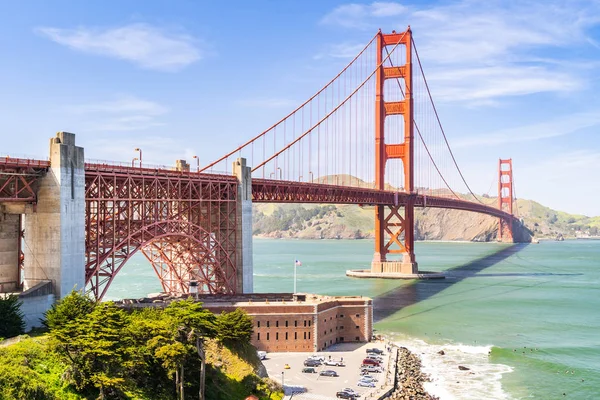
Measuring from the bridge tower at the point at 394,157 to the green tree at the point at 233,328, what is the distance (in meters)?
56.8

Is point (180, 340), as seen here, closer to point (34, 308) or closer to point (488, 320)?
point (34, 308)

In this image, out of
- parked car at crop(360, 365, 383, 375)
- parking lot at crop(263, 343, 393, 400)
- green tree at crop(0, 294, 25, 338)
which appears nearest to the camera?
green tree at crop(0, 294, 25, 338)

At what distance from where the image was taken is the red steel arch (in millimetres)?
36000

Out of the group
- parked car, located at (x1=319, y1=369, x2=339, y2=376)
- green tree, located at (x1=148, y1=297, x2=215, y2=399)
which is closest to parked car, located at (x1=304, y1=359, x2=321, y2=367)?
parked car, located at (x1=319, y1=369, x2=339, y2=376)

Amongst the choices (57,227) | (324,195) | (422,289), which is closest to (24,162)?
(57,227)

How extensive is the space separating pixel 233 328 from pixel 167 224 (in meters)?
13.7

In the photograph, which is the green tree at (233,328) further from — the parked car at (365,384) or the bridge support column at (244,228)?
the bridge support column at (244,228)

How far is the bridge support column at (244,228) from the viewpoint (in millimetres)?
48156

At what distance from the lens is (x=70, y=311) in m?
26.8

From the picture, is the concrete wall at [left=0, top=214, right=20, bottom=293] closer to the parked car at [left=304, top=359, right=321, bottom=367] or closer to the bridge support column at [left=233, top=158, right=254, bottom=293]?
the parked car at [left=304, top=359, right=321, bottom=367]

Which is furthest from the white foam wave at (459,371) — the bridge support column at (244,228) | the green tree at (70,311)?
the green tree at (70,311)

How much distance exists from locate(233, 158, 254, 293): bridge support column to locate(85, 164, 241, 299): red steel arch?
322mm

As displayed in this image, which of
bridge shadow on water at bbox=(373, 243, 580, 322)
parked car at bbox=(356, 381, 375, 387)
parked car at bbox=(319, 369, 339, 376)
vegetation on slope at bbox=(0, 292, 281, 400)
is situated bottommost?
parked car at bbox=(356, 381, 375, 387)

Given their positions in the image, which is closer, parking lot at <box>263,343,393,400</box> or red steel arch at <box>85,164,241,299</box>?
parking lot at <box>263,343,393,400</box>
